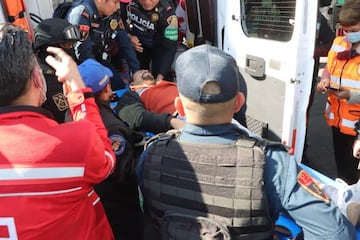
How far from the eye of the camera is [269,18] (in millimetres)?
2453

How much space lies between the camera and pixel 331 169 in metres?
3.35

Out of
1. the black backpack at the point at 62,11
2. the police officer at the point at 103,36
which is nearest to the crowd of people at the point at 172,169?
the police officer at the point at 103,36

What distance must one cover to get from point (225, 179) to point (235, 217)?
0.38 feet

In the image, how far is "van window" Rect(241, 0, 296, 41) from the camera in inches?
88.8

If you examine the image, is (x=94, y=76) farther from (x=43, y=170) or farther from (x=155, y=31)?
(x=155, y=31)

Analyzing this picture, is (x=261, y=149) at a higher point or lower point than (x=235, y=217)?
higher

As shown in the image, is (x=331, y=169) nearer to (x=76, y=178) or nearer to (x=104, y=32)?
(x=104, y=32)

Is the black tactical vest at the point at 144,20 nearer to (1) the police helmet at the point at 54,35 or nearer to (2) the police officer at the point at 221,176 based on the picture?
(1) the police helmet at the point at 54,35

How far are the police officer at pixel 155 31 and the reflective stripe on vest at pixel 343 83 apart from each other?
1.72 meters

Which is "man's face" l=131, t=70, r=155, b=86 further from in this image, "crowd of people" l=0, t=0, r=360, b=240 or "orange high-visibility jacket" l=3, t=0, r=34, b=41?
"crowd of people" l=0, t=0, r=360, b=240

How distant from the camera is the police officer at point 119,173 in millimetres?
1719

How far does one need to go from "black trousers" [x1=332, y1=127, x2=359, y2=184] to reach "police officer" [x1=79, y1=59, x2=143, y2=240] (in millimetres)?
1415

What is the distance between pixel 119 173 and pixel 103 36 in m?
1.88

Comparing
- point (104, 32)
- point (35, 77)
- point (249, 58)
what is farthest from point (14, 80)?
point (104, 32)
